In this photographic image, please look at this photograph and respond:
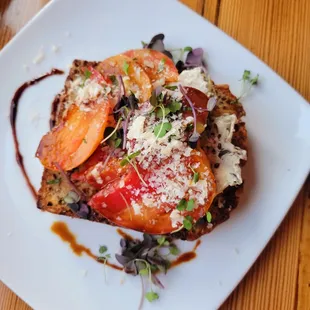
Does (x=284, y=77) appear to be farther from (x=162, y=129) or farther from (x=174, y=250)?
(x=174, y=250)

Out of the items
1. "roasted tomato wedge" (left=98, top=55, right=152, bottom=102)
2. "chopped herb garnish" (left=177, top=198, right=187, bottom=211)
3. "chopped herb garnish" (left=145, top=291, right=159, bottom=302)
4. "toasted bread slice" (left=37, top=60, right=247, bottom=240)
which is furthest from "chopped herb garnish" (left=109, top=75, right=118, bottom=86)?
"chopped herb garnish" (left=145, top=291, right=159, bottom=302)

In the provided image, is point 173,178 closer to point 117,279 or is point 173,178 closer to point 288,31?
point 117,279

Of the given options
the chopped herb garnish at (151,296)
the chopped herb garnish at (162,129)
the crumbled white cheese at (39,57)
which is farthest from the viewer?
the crumbled white cheese at (39,57)

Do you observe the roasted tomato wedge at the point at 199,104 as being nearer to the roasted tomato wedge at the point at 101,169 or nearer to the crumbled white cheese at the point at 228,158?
the crumbled white cheese at the point at 228,158

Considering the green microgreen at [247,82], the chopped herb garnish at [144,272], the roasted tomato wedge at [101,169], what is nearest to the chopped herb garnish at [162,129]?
the roasted tomato wedge at [101,169]

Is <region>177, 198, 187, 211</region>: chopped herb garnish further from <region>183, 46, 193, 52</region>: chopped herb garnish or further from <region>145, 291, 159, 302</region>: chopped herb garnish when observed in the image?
<region>183, 46, 193, 52</region>: chopped herb garnish

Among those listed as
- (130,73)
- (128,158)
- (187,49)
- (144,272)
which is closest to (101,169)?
(128,158)

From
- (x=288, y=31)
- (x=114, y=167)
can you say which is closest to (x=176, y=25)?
(x=288, y=31)

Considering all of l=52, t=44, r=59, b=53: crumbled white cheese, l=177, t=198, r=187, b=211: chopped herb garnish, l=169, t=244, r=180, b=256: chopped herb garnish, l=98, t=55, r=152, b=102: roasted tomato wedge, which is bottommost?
l=169, t=244, r=180, b=256: chopped herb garnish
